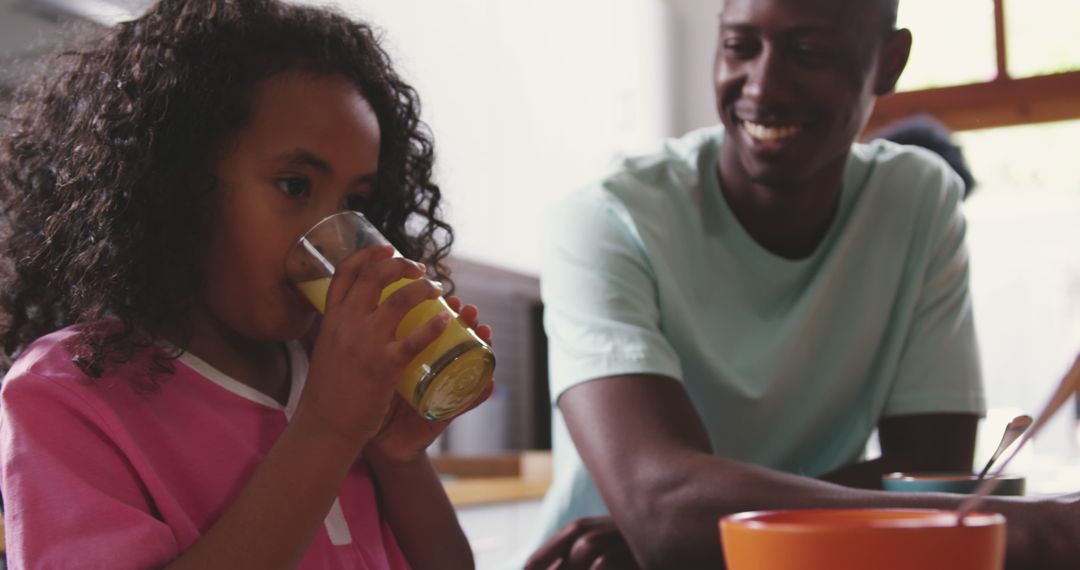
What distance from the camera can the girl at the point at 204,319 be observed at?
0.80m

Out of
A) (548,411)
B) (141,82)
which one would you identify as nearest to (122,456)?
(141,82)

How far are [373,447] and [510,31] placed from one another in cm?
300

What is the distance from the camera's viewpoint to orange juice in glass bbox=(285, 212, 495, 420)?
81cm

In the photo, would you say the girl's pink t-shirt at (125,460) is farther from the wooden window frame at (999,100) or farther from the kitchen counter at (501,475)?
the wooden window frame at (999,100)

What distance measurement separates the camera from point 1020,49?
14.9ft

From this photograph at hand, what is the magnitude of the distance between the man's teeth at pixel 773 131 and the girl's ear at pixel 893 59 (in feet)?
0.69

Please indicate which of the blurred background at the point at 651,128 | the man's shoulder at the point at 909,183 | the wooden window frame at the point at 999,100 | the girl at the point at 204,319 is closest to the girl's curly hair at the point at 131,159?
the girl at the point at 204,319

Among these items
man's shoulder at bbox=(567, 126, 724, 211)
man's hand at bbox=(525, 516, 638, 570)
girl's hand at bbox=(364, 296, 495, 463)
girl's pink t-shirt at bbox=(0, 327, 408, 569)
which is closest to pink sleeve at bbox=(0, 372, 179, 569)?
girl's pink t-shirt at bbox=(0, 327, 408, 569)

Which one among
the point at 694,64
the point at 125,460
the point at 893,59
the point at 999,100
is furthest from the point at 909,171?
the point at 694,64

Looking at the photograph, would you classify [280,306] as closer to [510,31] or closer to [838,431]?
[838,431]

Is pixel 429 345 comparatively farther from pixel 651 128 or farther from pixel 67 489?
pixel 651 128

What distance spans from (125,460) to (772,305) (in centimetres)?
90

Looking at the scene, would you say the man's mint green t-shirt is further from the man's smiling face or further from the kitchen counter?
the kitchen counter

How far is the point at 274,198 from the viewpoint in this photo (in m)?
0.91
